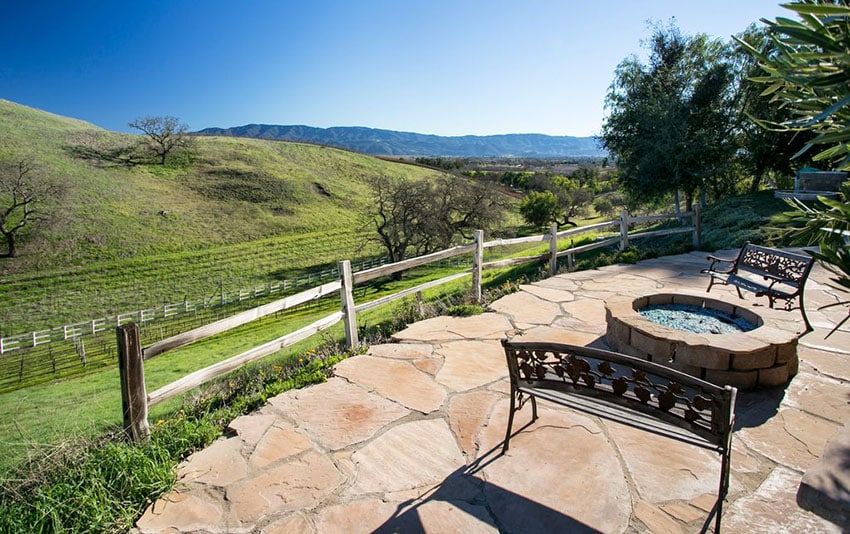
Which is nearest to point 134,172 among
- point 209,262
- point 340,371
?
point 209,262

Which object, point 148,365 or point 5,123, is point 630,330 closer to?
point 148,365

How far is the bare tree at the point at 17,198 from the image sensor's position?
30467mm

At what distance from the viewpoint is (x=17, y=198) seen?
108ft

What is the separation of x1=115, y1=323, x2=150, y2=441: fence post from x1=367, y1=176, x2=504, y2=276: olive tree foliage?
2600 cm

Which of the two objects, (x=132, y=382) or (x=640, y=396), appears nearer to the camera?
(x=640, y=396)

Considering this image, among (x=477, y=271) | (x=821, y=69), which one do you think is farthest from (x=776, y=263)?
(x=821, y=69)

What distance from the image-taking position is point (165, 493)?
2.73 meters

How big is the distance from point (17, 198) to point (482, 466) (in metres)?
44.1

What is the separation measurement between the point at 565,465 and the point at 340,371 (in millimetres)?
2469

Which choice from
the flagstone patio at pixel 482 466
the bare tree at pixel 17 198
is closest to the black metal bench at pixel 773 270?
the flagstone patio at pixel 482 466

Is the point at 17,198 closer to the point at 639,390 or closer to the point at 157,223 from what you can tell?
the point at 157,223

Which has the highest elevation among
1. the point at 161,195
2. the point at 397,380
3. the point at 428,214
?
the point at 161,195

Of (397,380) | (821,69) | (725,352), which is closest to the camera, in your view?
(821,69)

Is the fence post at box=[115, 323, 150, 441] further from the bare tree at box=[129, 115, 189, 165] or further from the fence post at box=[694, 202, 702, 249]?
the bare tree at box=[129, 115, 189, 165]
